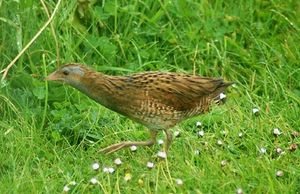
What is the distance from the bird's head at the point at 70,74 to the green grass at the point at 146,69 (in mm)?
563

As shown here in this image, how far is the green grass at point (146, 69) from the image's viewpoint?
6.24 metres

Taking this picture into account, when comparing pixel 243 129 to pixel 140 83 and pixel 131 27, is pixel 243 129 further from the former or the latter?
pixel 131 27

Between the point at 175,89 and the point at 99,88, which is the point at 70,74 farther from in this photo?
the point at 175,89

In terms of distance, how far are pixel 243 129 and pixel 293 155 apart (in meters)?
0.56

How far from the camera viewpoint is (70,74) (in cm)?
646

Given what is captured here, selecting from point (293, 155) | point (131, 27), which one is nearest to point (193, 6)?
point (131, 27)

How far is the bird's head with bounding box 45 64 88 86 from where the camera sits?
21.2ft

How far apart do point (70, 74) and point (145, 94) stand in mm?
491

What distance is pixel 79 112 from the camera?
24.0 feet

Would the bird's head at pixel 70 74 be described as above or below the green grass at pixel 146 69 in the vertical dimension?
above

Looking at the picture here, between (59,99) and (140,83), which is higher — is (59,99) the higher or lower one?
the lower one

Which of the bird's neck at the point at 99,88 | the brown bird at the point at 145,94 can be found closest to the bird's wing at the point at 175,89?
the brown bird at the point at 145,94

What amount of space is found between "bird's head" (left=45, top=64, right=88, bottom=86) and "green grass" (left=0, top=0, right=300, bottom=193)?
56cm

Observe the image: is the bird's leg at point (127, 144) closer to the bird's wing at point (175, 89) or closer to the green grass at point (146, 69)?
the green grass at point (146, 69)
